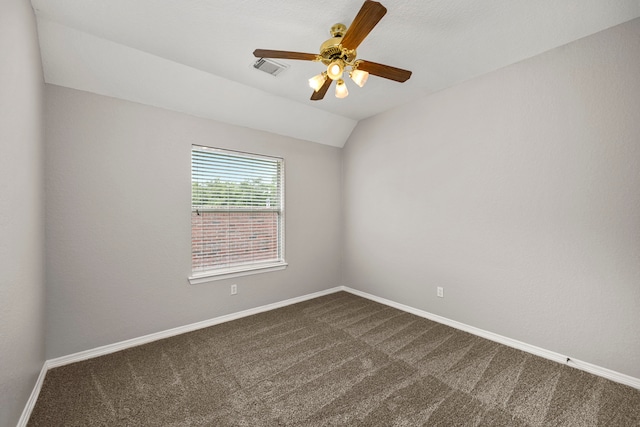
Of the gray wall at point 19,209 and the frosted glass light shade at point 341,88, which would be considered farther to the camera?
the frosted glass light shade at point 341,88

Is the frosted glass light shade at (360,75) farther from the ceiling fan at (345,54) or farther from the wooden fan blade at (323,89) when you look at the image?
the wooden fan blade at (323,89)

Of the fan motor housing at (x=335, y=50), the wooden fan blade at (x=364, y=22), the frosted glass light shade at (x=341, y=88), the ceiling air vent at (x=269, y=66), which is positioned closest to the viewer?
the wooden fan blade at (x=364, y=22)

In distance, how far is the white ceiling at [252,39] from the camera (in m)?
1.84

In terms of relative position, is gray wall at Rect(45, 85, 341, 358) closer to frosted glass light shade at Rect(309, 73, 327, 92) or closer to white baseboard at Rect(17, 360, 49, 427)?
white baseboard at Rect(17, 360, 49, 427)

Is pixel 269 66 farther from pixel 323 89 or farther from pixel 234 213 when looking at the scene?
pixel 234 213

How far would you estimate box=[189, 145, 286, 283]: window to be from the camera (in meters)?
3.05

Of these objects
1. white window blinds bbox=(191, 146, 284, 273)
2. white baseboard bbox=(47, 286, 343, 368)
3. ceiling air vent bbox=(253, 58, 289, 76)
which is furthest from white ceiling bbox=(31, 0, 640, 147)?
white baseboard bbox=(47, 286, 343, 368)

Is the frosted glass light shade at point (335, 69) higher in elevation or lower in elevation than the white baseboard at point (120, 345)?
higher

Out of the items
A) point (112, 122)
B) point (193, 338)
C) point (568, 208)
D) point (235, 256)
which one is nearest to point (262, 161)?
point (235, 256)

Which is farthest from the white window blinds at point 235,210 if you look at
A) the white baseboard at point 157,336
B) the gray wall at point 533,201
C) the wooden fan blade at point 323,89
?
A: the gray wall at point 533,201

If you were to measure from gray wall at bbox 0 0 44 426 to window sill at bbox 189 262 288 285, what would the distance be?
1215 mm

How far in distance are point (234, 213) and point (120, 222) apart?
1.15 metres

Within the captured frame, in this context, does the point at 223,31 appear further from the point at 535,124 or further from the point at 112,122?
the point at 535,124

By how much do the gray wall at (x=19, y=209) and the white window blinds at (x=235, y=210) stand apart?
4.16 feet
